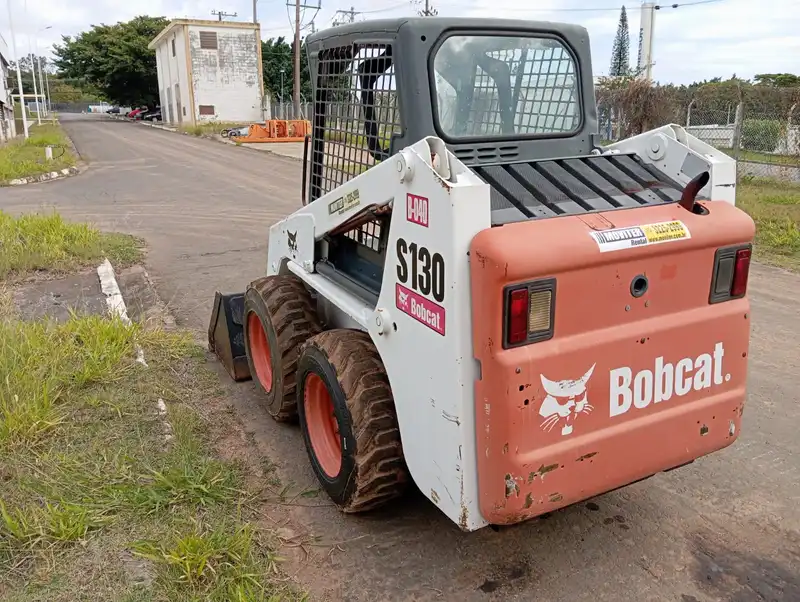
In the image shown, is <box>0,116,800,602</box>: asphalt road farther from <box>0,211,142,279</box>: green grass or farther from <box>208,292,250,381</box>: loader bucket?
<box>0,211,142,279</box>: green grass

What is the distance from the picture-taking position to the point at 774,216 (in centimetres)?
991

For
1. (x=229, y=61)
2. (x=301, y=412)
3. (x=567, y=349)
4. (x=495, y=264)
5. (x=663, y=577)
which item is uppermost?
(x=229, y=61)

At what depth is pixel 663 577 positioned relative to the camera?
9.48ft

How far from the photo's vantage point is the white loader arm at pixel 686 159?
9.79 ft

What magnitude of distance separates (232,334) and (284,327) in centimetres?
105

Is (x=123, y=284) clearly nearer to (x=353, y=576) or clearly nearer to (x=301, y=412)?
(x=301, y=412)

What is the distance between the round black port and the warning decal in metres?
0.13

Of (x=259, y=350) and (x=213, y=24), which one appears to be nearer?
(x=259, y=350)

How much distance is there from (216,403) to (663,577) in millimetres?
2858

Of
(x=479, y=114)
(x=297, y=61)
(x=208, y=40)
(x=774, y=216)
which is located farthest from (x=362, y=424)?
(x=208, y=40)

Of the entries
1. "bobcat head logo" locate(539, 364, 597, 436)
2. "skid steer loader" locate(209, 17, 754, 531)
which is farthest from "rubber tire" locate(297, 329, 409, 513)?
"bobcat head logo" locate(539, 364, 597, 436)

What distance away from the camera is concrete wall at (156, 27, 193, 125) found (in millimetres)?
45062

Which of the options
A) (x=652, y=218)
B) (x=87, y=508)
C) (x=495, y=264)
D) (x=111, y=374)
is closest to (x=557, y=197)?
(x=652, y=218)

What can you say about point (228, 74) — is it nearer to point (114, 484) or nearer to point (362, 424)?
point (114, 484)
